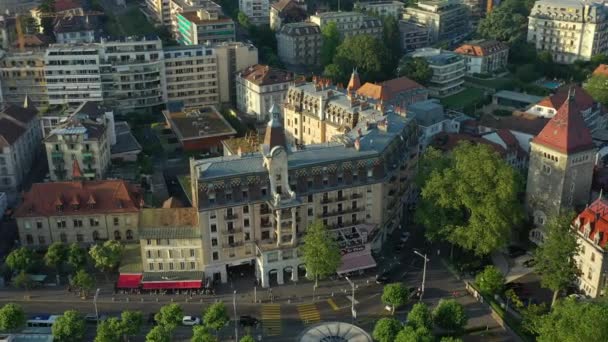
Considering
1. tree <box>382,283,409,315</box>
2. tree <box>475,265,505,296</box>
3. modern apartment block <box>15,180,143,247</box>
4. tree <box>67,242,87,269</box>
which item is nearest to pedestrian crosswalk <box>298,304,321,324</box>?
tree <box>382,283,409,315</box>

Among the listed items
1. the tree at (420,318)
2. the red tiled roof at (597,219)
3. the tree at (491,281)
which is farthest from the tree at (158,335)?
the red tiled roof at (597,219)

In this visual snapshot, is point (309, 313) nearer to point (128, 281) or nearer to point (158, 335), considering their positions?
point (158, 335)

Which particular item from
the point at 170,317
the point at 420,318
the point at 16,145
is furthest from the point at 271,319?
the point at 16,145

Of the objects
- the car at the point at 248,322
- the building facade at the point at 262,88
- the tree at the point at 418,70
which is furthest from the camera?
the tree at the point at 418,70

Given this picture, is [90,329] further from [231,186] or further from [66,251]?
[231,186]

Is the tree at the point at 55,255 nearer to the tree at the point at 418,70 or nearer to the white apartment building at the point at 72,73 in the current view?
the white apartment building at the point at 72,73

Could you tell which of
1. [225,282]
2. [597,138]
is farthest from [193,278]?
[597,138]
